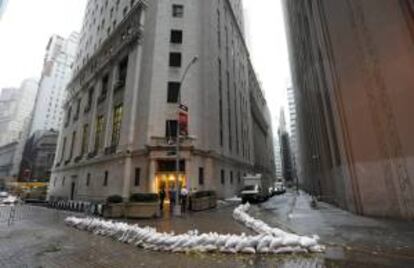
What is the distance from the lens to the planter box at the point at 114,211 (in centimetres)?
1489

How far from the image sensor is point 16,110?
146125 mm

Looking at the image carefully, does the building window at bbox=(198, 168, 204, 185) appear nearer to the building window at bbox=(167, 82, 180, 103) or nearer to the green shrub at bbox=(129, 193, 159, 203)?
the building window at bbox=(167, 82, 180, 103)

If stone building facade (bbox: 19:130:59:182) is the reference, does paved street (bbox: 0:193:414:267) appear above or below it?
below

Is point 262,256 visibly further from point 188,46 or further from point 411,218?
point 188,46

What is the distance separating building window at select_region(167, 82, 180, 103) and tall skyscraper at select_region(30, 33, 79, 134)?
3765 inches

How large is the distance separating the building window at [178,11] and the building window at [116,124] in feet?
48.0

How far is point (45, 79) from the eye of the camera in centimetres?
10556

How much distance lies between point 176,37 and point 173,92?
8.17m

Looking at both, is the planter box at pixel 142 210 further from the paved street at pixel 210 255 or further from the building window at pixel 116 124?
the building window at pixel 116 124

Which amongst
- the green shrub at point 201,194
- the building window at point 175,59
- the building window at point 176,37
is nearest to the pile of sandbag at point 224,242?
the green shrub at point 201,194

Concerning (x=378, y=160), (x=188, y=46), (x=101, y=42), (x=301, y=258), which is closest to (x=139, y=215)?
(x=301, y=258)

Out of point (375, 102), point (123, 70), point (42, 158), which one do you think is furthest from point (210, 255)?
point (42, 158)

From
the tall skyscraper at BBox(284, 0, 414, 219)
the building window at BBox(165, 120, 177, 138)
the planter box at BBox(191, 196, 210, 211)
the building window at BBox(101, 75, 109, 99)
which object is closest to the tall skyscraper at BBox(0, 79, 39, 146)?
the building window at BBox(101, 75, 109, 99)

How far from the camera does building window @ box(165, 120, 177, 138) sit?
2524cm
